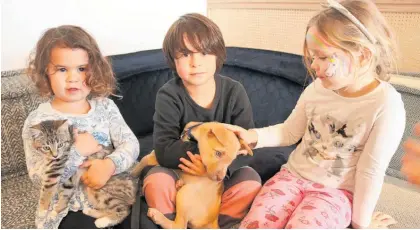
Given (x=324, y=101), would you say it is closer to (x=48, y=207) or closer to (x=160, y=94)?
(x=160, y=94)

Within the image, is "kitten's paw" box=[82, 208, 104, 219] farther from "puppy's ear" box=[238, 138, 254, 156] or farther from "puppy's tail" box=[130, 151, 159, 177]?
"puppy's ear" box=[238, 138, 254, 156]

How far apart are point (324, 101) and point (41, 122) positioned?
0.57 metres

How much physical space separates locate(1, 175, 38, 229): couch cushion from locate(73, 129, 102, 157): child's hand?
0.20 metres

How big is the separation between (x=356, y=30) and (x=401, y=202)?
463 millimetres

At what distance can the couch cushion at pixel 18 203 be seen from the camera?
0.81 m

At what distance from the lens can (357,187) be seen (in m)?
0.71

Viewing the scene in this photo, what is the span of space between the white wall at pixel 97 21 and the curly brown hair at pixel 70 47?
0.17 meters

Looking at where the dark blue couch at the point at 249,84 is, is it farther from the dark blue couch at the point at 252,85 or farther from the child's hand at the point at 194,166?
the child's hand at the point at 194,166

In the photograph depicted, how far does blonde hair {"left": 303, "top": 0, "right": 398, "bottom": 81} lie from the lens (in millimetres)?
647

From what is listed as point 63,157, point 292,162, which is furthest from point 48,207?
point 292,162

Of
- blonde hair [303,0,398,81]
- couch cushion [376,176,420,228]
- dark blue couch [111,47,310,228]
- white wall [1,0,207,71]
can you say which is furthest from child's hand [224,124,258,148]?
white wall [1,0,207,71]

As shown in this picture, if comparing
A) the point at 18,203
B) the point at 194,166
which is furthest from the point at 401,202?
the point at 18,203

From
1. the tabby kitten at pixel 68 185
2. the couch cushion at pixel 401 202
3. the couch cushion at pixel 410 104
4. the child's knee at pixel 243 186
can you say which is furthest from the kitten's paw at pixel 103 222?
the couch cushion at pixel 410 104

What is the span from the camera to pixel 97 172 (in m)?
0.75
